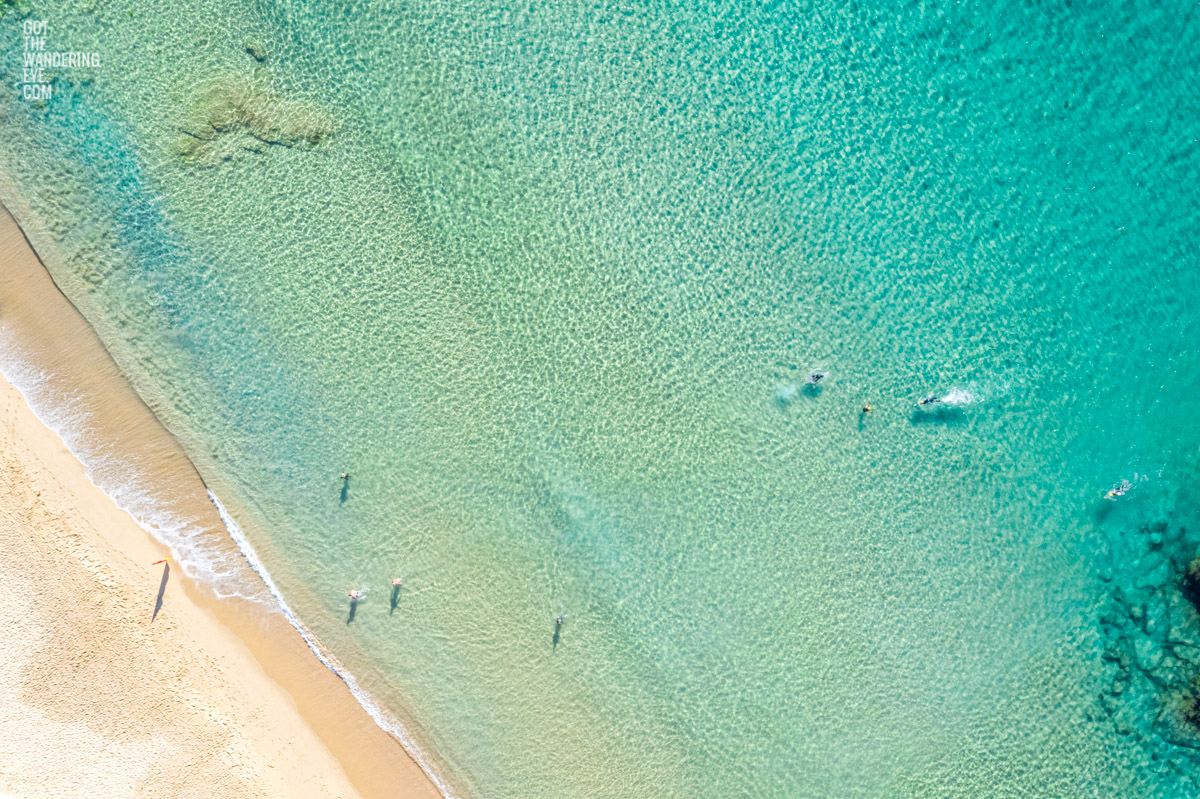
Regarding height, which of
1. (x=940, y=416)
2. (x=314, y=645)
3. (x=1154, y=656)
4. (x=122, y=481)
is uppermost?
(x=940, y=416)

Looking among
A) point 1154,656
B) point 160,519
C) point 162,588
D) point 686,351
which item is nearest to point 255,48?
point 160,519

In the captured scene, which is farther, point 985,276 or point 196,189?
point 985,276

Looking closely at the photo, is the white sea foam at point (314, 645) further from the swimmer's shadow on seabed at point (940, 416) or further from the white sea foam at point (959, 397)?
the white sea foam at point (959, 397)

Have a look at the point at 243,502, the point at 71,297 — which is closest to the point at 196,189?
the point at 71,297

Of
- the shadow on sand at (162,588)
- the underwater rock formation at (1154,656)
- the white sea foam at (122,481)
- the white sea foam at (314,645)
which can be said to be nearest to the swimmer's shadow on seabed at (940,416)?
the underwater rock formation at (1154,656)

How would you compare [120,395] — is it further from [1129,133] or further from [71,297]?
[1129,133]

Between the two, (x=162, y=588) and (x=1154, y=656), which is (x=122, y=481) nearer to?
(x=162, y=588)
